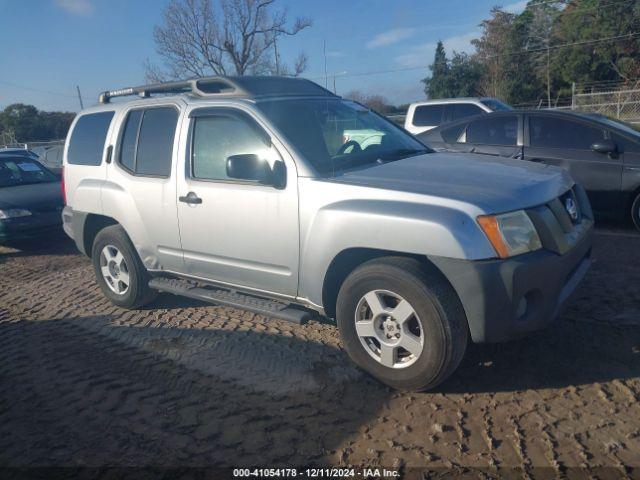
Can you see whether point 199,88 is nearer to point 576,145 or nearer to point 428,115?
point 576,145

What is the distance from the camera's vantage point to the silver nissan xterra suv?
301cm

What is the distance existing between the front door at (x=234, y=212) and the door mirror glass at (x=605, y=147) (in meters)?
4.68

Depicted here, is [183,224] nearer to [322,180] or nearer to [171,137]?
[171,137]

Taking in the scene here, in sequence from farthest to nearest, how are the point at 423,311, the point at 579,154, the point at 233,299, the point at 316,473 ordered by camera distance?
the point at 579,154 → the point at 233,299 → the point at 423,311 → the point at 316,473

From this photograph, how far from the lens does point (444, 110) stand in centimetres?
1138

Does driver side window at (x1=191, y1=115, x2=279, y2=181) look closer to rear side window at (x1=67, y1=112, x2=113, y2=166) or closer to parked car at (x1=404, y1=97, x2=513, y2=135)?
rear side window at (x1=67, y1=112, x2=113, y2=166)

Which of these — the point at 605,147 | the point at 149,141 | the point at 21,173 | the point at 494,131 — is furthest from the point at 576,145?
the point at 21,173

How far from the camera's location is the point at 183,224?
430 cm

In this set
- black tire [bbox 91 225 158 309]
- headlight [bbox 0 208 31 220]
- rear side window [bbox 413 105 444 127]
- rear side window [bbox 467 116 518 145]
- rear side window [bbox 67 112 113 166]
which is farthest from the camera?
rear side window [bbox 413 105 444 127]

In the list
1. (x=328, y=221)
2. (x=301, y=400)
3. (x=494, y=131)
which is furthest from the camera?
(x=494, y=131)

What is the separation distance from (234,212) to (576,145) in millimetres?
5072

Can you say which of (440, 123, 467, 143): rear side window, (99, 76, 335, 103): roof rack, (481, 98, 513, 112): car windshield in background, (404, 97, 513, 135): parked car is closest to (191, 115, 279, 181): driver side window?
(99, 76, 335, 103): roof rack

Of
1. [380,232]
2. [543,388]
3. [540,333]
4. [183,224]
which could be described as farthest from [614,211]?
[183,224]

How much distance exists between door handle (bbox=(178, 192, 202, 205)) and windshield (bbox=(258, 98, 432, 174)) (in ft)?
2.84
